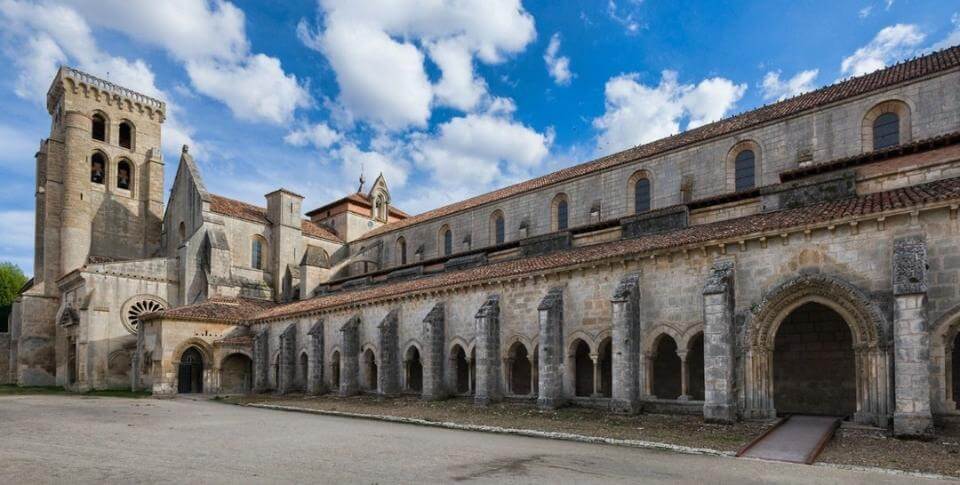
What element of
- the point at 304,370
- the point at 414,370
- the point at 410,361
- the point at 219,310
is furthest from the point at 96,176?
the point at 410,361

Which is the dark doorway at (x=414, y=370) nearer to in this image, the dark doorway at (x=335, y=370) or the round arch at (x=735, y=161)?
the dark doorway at (x=335, y=370)

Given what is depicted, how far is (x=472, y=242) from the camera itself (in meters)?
34.2

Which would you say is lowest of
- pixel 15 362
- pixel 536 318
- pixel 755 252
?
pixel 15 362

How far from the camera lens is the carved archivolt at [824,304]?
43.1 feet

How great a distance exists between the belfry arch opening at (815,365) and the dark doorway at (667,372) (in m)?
3.33

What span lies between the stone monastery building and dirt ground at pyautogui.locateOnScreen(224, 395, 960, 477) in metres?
0.58

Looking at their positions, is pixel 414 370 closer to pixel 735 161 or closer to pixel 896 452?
pixel 735 161

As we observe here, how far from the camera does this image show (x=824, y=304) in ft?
46.1

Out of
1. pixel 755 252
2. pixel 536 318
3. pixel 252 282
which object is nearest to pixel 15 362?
pixel 252 282

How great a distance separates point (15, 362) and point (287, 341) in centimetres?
2468

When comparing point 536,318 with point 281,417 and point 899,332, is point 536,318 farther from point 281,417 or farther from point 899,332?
point 899,332

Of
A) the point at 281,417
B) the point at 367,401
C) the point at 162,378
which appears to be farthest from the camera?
the point at 162,378

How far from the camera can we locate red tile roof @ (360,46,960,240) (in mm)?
19844

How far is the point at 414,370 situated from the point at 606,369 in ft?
36.1
